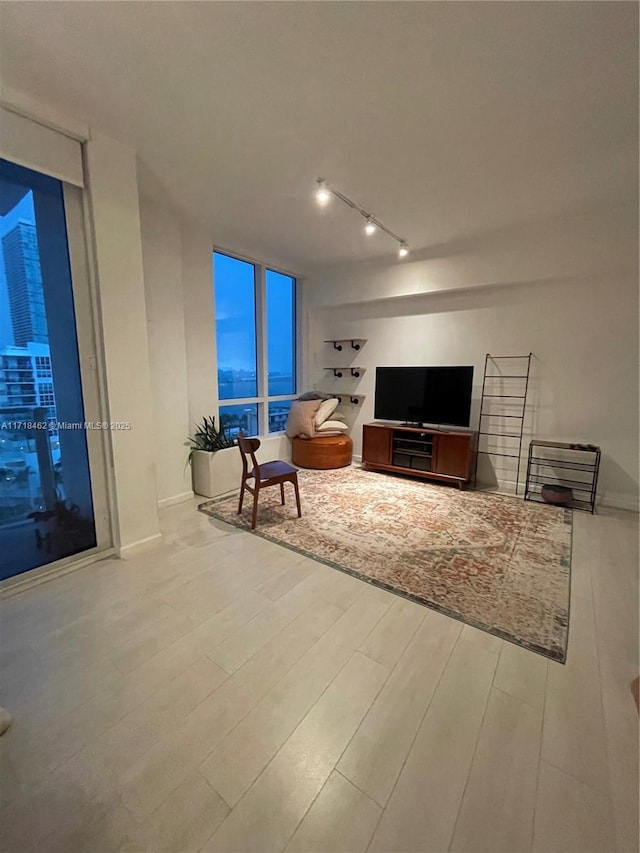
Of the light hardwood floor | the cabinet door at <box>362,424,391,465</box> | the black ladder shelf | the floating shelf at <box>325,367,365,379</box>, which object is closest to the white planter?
the light hardwood floor

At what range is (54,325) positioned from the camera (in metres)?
2.18

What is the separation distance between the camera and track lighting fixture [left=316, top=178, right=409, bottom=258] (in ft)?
8.67

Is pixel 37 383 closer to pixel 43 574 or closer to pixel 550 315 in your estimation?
pixel 43 574

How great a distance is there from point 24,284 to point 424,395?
3797 millimetres

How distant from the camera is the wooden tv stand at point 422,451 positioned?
3.87 metres

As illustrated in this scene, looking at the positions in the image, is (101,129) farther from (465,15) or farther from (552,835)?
(552,835)

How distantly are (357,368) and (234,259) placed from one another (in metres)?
2.19

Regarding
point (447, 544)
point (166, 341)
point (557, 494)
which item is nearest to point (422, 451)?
point (557, 494)

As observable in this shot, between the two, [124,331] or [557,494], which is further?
[557,494]

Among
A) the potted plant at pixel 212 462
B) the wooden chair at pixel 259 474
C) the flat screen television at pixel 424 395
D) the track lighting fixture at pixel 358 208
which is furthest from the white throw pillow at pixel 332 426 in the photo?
the track lighting fixture at pixel 358 208

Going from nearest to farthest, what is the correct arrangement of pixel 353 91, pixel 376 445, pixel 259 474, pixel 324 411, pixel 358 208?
pixel 353 91 → pixel 259 474 → pixel 358 208 → pixel 376 445 → pixel 324 411

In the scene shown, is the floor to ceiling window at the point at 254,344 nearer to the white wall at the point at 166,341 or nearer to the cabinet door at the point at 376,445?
the white wall at the point at 166,341

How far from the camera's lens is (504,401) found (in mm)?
3922

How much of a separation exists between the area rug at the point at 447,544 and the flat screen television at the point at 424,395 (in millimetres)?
860
